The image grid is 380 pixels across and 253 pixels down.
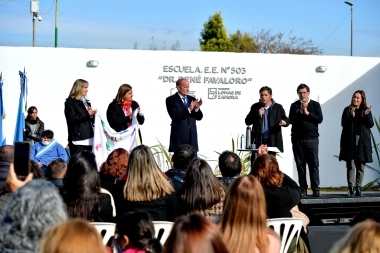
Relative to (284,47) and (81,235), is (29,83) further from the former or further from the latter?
(284,47)

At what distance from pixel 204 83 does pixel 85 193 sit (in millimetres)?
9470

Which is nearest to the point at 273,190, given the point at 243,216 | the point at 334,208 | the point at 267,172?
the point at 267,172

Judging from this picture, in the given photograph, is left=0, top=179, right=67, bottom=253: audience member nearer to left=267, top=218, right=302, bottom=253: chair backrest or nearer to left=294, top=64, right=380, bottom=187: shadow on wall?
left=267, top=218, right=302, bottom=253: chair backrest

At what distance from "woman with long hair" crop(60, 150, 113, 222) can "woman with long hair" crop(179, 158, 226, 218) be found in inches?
27.9

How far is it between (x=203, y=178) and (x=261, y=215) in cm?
170

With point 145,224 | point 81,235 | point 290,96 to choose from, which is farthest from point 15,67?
point 81,235

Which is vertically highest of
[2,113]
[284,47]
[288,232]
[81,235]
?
[284,47]

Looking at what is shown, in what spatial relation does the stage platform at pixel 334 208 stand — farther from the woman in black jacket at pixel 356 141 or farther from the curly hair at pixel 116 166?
the curly hair at pixel 116 166

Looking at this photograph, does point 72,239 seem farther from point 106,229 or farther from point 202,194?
point 202,194

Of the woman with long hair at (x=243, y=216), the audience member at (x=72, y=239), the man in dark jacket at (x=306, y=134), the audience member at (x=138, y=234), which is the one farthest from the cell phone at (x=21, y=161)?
the man in dark jacket at (x=306, y=134)

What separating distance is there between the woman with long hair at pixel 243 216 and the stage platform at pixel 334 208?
5.11 m

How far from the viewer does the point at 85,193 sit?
5789 millimetres

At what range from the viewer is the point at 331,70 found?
1566 cm

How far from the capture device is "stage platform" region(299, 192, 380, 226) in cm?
944
